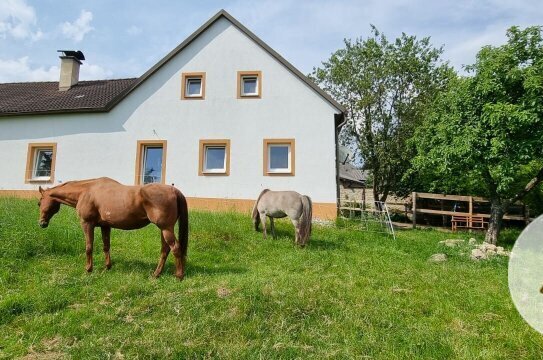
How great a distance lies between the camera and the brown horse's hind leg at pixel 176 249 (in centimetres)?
575

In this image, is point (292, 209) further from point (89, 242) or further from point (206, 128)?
point (206, 128)

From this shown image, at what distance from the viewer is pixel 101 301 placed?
4.90 meters

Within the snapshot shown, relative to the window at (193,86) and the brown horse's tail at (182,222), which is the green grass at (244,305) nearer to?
A: the brown horse's tail at (182,222)

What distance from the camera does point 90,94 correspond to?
55.5 feet

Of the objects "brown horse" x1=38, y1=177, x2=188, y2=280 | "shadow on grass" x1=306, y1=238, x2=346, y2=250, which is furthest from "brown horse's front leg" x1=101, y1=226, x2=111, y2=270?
"shadow on grass" x1=306, y1=238, x2=346, y2=250

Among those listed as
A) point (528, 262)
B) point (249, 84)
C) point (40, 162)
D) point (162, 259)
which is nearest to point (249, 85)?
point (249, 84)

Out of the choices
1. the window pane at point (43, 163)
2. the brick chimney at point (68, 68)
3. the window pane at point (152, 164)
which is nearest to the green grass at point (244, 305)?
the window pane at point (152, 164)

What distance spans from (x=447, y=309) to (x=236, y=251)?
4.35 metres

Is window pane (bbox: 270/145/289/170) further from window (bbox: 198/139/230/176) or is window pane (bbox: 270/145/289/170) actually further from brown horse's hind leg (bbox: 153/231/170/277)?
brown horse's hind leg (bbox: 153/231/170/277)

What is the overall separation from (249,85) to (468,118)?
7989mm

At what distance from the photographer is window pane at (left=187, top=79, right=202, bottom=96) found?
14977mm

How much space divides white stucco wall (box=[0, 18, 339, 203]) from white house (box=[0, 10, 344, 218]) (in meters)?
0.04

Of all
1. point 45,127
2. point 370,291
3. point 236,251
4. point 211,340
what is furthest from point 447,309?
point 45,127

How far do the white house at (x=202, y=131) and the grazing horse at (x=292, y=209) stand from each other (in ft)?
14.2
